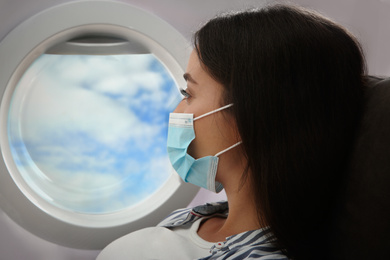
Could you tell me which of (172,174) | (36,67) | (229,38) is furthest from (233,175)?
(36,67)

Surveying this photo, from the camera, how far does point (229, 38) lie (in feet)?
3.42

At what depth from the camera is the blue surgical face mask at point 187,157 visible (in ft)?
3.63

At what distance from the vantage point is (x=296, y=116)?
96 cm

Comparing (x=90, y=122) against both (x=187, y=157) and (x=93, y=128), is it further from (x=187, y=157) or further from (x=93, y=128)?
(x=187, y=157)

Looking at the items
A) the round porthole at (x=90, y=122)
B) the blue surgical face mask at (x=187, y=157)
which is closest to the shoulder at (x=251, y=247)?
the blue surgical face mask at (x=187, y=157)

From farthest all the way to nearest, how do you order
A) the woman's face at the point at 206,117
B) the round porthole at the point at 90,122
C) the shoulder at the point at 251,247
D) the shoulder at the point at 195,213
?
the round porthole at the point at 90,122, the shoulder at the point at 195,213, the woman's face at the point at 206,117, the shoulder at the point at 251,247

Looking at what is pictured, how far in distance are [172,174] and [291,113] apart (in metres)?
0.77

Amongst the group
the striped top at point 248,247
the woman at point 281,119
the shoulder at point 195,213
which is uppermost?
the woman at point 281,119

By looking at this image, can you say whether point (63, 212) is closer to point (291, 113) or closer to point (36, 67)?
point (36, 67)

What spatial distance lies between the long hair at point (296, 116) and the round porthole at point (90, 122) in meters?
0.59

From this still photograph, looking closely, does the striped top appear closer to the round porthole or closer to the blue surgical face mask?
the blue surgical face mask

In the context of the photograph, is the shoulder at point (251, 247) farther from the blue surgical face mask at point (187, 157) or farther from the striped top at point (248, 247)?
the blue surgical face mask at point (187, 157)

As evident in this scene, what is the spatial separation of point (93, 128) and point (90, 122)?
0.03 meters

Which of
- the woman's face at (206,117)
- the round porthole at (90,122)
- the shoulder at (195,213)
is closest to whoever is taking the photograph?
the woman's face at (206,117)
